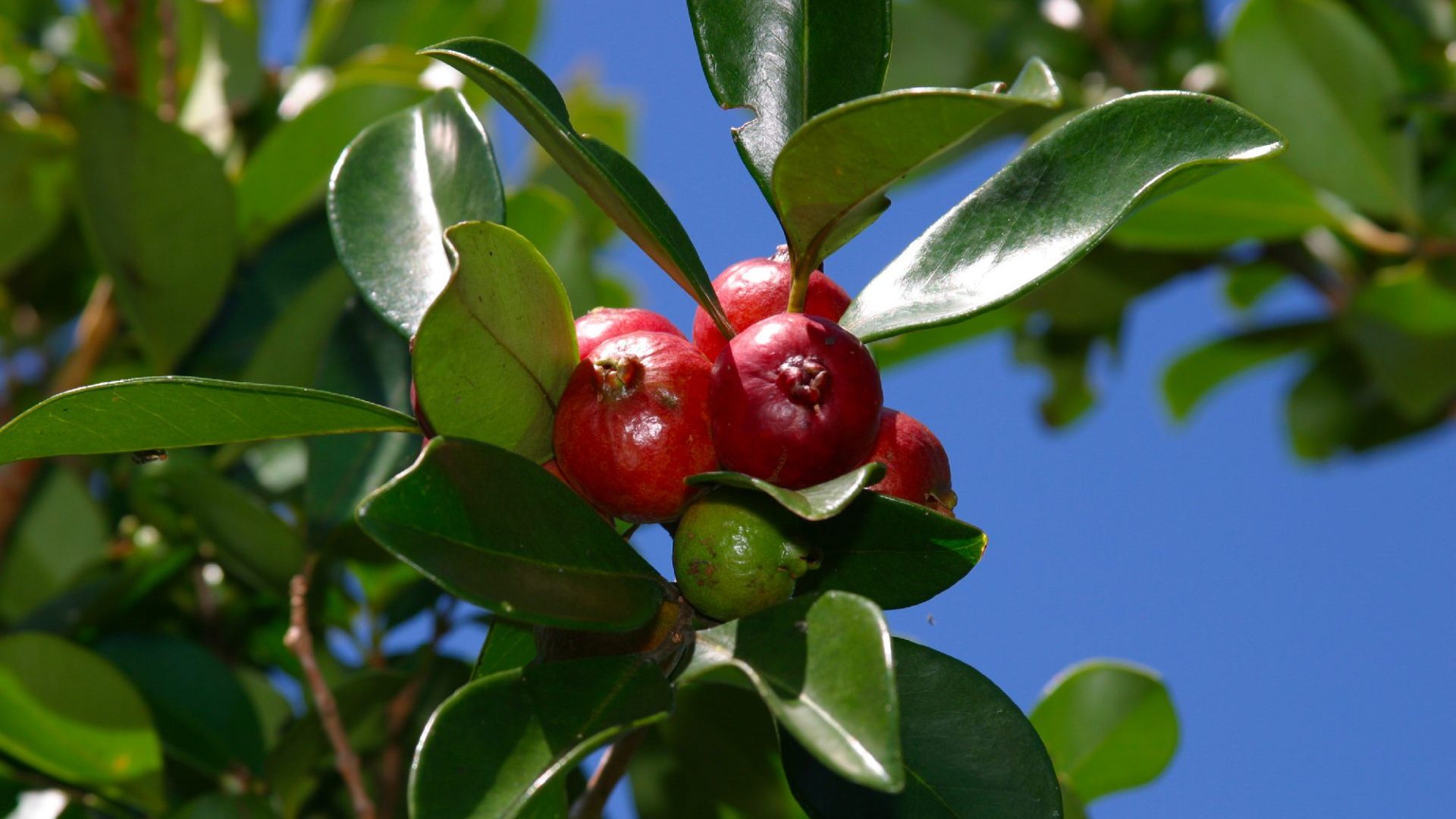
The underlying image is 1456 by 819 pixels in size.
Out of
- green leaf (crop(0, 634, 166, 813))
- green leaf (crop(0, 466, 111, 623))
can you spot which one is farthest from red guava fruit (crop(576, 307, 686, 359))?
green leaf (crop(0, 466, 111, 623))

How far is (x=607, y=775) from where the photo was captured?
1.21 m

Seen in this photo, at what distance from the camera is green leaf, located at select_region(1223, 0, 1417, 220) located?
256 centimetres

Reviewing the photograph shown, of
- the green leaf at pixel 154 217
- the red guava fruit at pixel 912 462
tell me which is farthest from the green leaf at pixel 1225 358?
the red guava fruit at pixel 912 462

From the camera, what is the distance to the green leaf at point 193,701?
6.27 feet

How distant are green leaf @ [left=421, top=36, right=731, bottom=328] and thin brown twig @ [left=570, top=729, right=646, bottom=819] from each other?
41 cm

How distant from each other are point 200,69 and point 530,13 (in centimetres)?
70

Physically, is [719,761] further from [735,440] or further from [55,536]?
[55,536]

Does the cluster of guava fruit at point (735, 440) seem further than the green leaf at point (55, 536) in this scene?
No

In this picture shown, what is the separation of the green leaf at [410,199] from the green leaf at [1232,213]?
5.56ft

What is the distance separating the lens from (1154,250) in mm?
3191

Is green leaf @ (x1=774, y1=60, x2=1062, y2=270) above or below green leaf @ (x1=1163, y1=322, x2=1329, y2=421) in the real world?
above

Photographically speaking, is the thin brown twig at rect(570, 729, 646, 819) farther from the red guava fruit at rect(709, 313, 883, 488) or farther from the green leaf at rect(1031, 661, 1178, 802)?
the green leaf at rect(1031, 661, 1178, 802)

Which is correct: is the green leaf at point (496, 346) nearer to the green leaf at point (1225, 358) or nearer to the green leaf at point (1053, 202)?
the green leaf at point (1053, 202)

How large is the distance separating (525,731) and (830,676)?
0.76ft
